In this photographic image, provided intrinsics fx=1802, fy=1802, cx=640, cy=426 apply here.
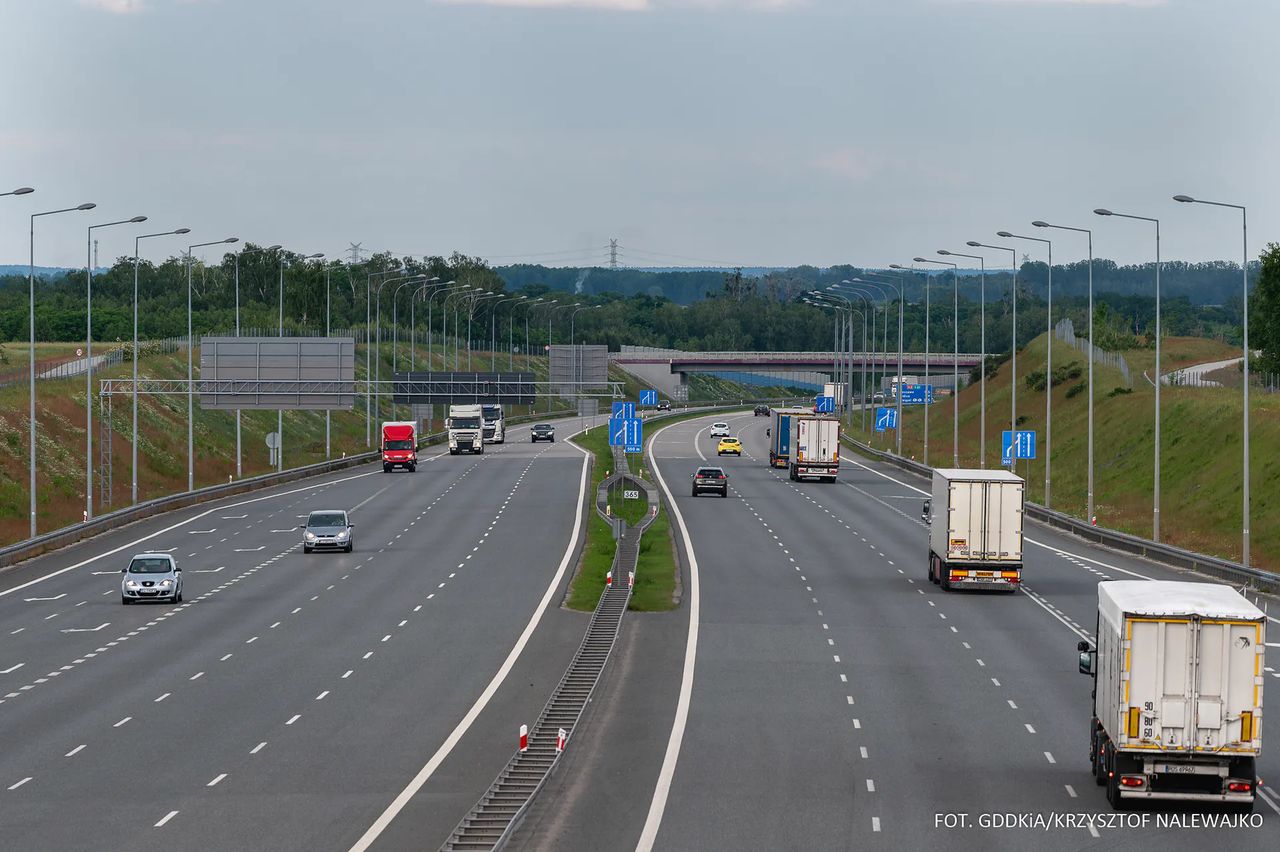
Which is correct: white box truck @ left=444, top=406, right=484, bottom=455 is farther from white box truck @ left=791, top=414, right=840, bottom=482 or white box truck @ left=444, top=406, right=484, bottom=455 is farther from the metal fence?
the metal fence

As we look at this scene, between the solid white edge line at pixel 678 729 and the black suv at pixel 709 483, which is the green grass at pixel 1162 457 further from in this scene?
the solid white edge line at pixel 678 729

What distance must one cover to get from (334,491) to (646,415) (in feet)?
332

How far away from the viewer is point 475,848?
2245 centimetres

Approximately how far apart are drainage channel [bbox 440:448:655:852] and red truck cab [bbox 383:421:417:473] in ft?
185

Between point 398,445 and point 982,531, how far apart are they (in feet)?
195

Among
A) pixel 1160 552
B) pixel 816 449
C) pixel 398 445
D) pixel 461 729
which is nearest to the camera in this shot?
pixel 461 729

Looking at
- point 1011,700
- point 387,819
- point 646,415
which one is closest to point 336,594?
point 1011,700

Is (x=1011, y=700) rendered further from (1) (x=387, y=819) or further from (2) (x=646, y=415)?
(2) (x=646, y=415)

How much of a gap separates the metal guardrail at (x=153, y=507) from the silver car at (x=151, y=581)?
940 cm

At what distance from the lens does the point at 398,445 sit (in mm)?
106062

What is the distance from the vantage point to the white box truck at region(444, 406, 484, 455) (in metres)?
126

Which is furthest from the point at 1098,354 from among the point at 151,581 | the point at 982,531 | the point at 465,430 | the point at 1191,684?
the point at 1191,684

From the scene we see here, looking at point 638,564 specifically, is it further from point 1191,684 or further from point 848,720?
point 1191,684

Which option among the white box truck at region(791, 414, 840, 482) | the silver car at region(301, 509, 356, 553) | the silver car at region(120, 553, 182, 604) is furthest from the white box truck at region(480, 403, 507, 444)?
the silver car at region(120, 553, 182, 604)
